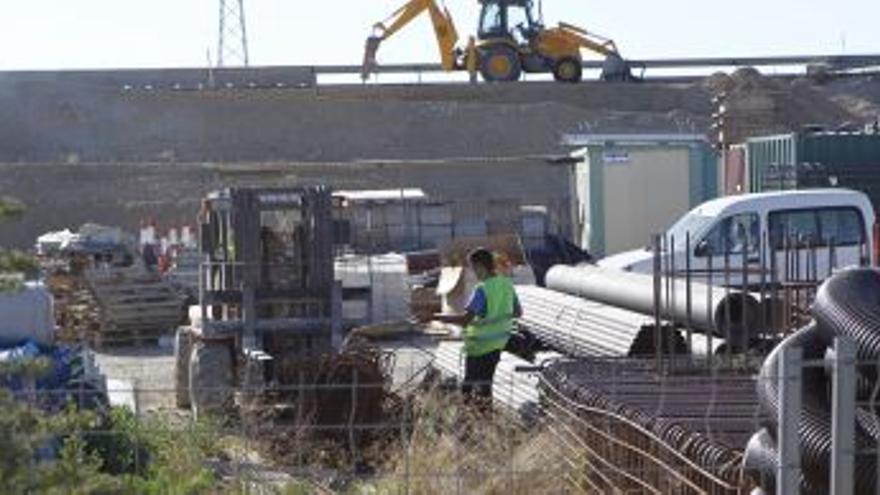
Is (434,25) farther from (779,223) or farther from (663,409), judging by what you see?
(663,409)

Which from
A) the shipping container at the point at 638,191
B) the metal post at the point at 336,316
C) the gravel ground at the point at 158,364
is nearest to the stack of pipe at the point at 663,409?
the gravel ground at the point at 158,364

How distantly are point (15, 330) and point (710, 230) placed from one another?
25.6ft

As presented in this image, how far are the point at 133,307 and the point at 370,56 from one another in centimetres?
3019

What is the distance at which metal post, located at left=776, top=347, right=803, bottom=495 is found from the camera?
16.8ft

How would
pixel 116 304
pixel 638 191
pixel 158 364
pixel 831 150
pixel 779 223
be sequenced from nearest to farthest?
1. pixel 779 223
2. pixel 158 364
3. pixel 831 150
4. pixel 116 304
5. pixel 638 191

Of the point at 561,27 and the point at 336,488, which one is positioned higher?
the point at 561,27

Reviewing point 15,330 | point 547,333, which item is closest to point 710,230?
point 547,333

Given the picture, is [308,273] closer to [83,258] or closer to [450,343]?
[450,343]

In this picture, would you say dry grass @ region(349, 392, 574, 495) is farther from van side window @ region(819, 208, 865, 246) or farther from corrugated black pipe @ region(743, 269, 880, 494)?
van side window @ region(819, 208, 865, 246)

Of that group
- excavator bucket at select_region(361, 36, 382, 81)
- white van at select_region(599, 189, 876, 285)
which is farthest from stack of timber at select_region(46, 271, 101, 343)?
excavator bucket at select_region(361, 36, 382, 81)

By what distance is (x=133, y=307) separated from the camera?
80.1 ft

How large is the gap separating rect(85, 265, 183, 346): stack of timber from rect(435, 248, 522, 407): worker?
12.3 meters

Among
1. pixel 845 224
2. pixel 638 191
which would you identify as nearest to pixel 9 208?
pixel 845 224

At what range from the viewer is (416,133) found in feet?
182
